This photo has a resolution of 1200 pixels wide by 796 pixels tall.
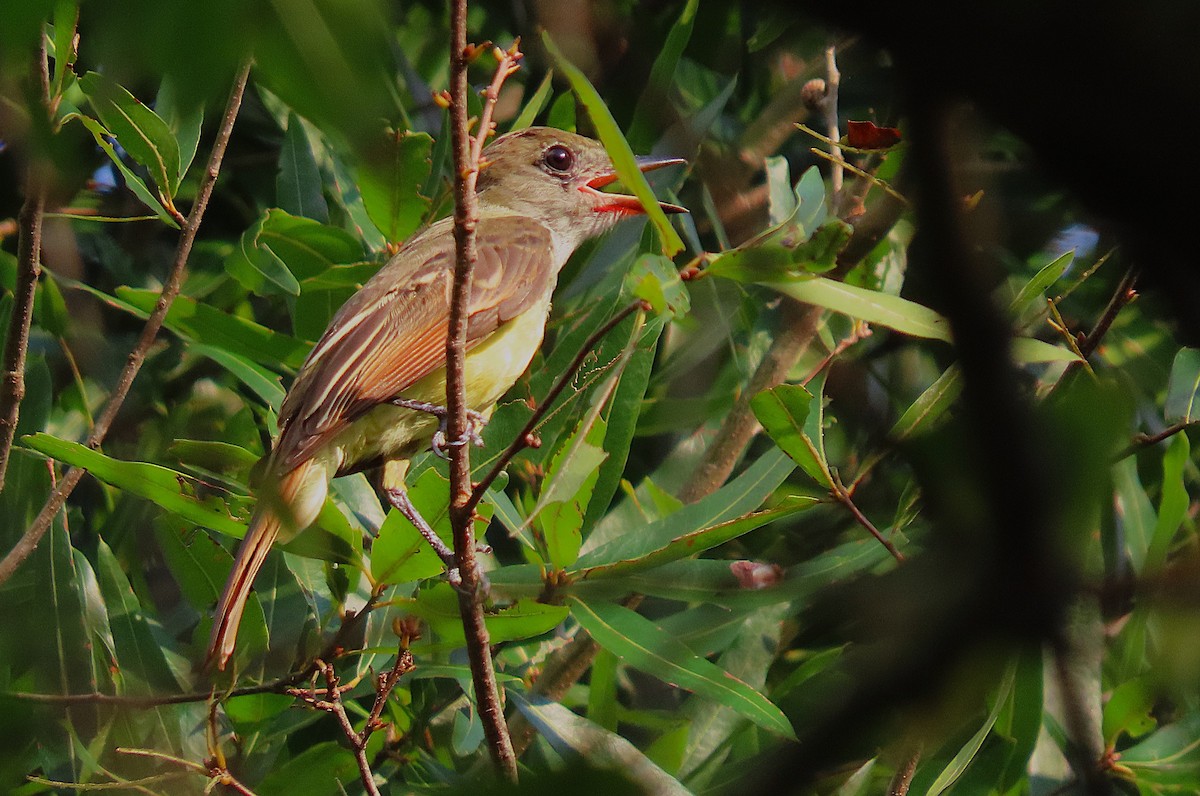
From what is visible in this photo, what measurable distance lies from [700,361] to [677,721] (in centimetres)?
133

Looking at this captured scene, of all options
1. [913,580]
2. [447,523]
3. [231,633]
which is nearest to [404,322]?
[447,523]

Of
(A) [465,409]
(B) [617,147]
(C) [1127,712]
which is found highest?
(B) [617,147]

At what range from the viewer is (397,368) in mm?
3486

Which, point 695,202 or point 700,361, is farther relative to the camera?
point 695,202

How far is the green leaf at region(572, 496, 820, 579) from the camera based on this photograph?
296 cm

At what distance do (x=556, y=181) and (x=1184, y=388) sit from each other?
2145 millimetres

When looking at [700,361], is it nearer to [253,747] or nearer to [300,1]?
[253,747]

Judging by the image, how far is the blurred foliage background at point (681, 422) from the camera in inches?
30.3

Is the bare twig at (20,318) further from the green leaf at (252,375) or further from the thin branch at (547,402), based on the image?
the thin branch at (547,402)

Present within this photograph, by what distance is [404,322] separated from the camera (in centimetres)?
361

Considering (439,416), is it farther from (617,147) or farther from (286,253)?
(617,147)

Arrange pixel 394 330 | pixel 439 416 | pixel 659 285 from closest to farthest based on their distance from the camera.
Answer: pixel 659 285, pixel 439 416, pixel 394 330

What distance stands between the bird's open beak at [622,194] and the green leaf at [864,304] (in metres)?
1.29

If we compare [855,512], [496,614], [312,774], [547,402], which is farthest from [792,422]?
[312,774]
